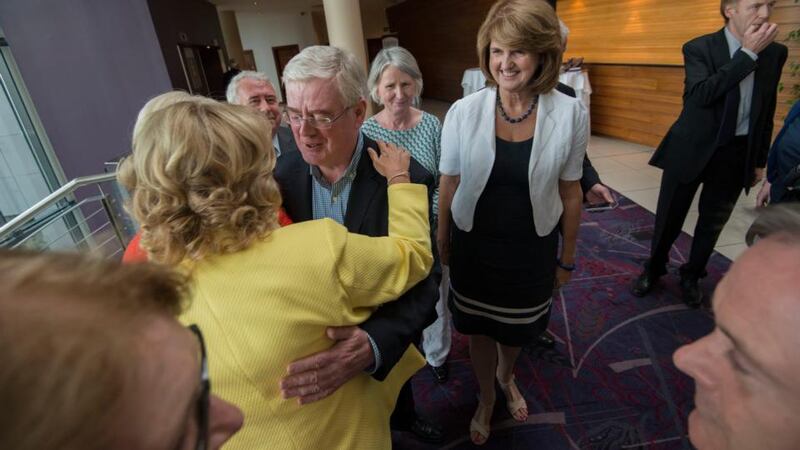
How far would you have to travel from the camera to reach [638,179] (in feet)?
16.1

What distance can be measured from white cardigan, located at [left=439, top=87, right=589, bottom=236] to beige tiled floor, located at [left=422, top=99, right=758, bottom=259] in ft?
7.35

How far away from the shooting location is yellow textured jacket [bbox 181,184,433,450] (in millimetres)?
726

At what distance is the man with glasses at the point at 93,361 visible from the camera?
292 millimetres

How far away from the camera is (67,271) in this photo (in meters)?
0.38

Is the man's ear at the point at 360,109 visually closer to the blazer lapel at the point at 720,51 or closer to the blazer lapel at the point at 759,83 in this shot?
the blazer lapel at the point at 720,51

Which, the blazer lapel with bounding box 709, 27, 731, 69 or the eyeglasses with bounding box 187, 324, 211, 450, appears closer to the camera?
the eyeglasses with bounding box 187, 324, 211, 450

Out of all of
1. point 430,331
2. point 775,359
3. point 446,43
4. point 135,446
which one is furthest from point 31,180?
point 446,43

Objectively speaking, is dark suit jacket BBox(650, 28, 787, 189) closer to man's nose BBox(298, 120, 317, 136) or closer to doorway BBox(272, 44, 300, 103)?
man's nose BBox(298, 120, 317, 136)

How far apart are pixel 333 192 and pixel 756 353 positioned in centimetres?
112

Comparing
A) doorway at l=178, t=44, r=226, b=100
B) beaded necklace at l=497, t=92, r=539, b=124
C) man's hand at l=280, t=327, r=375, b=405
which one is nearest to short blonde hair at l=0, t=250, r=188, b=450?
man's hand at l=280, t=327, r=375, b=405

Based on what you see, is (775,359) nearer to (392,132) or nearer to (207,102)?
(207,102)

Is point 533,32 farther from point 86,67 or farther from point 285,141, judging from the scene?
point 86,67

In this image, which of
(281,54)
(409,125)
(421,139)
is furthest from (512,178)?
(281,54)

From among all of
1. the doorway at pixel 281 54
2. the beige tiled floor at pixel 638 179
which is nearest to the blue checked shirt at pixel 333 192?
the beige tiled floor at pixel 638 179
